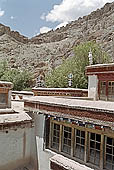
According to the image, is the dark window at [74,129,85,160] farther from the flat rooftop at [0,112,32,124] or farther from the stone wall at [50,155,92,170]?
the flat rooftop at [0,112,32,124]

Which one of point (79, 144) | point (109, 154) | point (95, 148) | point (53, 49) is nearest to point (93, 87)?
point (79, 144)

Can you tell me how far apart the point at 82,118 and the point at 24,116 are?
345 cm

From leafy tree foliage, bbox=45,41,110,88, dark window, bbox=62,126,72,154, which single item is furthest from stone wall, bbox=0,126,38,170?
leafy tree foliage, bbox=45,41,110,88

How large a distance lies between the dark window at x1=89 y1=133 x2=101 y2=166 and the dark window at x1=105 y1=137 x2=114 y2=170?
0.33 m

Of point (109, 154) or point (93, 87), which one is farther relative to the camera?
point (93, 87)

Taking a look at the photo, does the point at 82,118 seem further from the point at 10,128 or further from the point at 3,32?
the point at 3,32

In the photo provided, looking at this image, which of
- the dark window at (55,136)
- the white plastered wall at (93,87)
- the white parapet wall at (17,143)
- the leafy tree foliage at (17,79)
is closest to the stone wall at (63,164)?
the dark window at (55,136)

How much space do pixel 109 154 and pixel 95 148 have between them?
0.55m

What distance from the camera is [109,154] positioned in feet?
19.9

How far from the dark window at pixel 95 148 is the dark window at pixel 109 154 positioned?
0.33 meters

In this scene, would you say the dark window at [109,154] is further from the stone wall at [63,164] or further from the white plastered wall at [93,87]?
the white plastered wall at [93,87]

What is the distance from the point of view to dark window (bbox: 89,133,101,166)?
637 cm

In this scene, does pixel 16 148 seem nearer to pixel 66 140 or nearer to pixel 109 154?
pixel 66 140

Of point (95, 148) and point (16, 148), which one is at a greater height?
point (95, 148)
